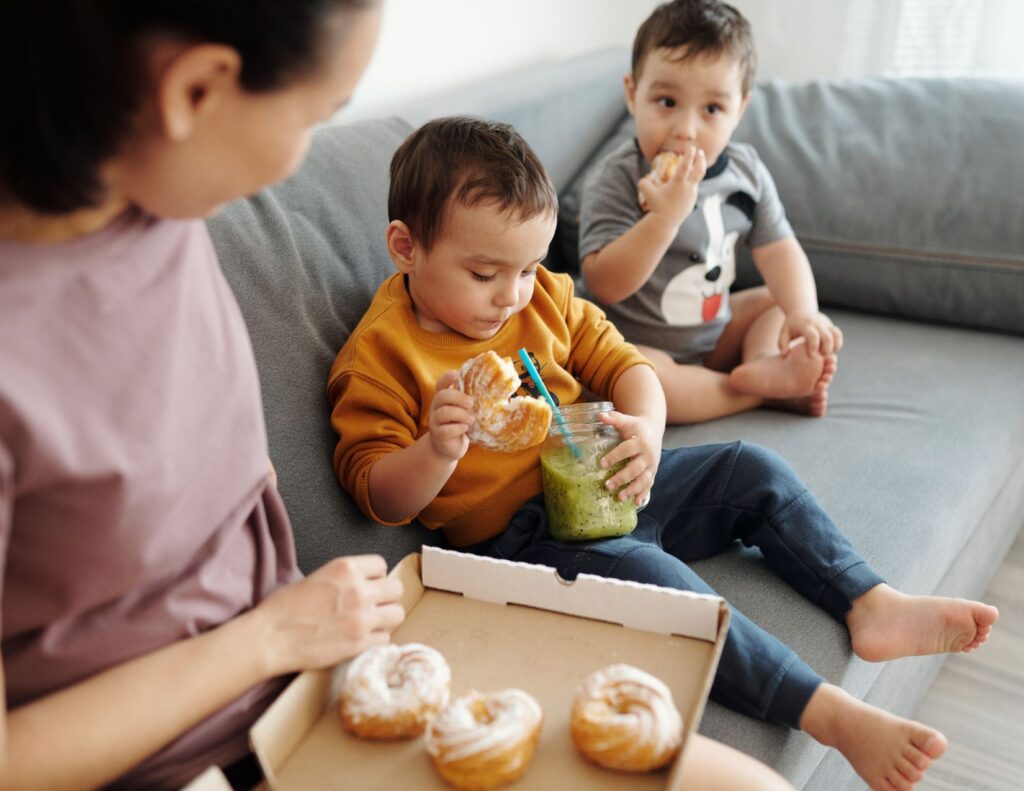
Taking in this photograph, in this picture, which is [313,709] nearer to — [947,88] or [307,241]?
[307,241]

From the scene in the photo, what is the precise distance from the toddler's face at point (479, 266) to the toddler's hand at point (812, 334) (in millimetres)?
673

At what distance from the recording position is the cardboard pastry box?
2.73ft

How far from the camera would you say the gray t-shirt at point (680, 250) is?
183cm

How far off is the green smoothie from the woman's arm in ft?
1.04

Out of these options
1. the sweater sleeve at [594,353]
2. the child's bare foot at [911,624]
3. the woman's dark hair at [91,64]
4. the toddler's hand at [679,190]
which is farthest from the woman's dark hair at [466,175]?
the child's bare foot at [911,624]

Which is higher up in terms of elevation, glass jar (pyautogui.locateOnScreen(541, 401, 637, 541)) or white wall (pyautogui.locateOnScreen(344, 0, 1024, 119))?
white wall (pyautogui.locateOnScreen(344, 0, 1024, 119))

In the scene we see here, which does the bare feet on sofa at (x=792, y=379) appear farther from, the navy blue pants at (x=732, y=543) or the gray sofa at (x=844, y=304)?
the navy blue pants at (x=732, y=543)

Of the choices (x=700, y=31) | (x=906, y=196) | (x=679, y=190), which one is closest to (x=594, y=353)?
(x=679, y=190)

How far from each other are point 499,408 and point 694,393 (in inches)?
30.4

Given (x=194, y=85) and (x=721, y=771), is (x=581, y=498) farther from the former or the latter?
(x=194, y=85)

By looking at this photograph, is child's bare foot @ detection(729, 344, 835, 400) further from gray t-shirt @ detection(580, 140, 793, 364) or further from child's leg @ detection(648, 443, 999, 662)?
child's leg @ detection(648, 443, 999, 662)

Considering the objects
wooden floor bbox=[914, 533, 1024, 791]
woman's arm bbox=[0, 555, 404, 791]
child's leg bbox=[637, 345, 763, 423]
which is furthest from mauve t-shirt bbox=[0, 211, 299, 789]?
wooden floor bbox=[914, 533, 1024, 791]

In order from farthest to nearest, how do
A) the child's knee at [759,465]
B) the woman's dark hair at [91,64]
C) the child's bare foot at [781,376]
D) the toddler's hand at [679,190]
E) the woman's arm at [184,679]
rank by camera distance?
the child's bare foot at [781,376]
the toddler's hand at [679,190]
the child's knee at [759,465]
the woman's arm at [184,679]
the woman's dark hair at [91,64]

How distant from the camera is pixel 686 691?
0.91 m
